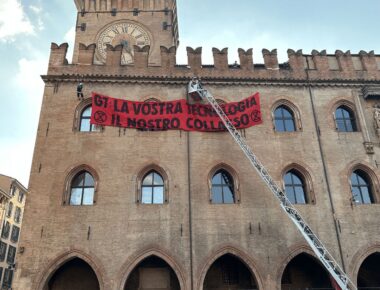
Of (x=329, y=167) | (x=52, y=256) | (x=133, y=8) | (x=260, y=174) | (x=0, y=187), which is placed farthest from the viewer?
(x=0, y=187)

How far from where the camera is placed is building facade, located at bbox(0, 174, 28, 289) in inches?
1580

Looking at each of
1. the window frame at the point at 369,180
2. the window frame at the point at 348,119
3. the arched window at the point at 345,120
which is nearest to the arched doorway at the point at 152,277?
the window frame at the point at 369,180

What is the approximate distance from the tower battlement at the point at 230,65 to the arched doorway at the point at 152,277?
9.91 metres

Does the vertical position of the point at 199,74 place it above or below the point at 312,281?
above

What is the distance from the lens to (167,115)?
58.4 ft

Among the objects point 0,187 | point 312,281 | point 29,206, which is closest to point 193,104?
point 29,206

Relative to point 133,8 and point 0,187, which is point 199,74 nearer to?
point 133,8

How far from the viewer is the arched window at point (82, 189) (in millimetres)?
16062

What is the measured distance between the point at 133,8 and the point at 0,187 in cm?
2698

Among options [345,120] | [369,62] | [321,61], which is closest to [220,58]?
[321,61]

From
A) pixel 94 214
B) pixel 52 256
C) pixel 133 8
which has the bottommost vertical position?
pixel 52 256

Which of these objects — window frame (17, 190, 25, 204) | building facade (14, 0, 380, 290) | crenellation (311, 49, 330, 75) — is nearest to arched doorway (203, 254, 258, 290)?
building facade (14, 0, 380, 290)

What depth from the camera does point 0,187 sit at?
40.4m

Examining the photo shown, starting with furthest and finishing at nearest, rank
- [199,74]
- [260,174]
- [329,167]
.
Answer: [199,74]
[329,167]
[260,174]
